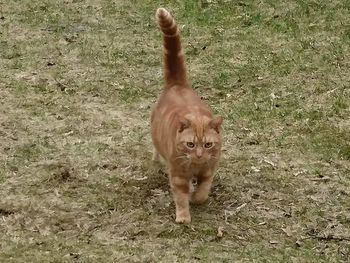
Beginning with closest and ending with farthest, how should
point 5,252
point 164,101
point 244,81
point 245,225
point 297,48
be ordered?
point 5,252 → point 245,225 → point 164,101 → point 244,81 → point 297,48

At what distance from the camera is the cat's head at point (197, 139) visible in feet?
15.6

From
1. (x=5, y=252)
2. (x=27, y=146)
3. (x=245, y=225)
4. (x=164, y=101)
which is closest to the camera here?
(x=5, y=252)

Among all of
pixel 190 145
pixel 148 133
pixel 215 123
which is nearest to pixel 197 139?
pixel 190 145

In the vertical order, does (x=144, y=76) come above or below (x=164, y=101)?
below

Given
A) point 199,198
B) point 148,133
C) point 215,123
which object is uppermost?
point 215,123

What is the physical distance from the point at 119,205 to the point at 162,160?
21.1 inches

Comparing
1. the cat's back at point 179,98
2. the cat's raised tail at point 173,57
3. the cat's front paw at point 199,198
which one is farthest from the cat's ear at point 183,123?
the cat's raised tail at point 173,57

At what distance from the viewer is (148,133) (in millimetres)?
6246

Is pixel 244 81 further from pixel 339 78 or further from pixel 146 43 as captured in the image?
pixel 146 43

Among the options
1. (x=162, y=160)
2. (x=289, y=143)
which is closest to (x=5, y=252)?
(x=162, y=160)

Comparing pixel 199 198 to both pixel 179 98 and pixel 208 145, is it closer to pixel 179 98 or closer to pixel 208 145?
pixel 208 145

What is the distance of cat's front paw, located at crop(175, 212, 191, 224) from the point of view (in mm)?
4957

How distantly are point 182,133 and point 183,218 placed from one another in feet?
1.75

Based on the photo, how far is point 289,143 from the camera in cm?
607
